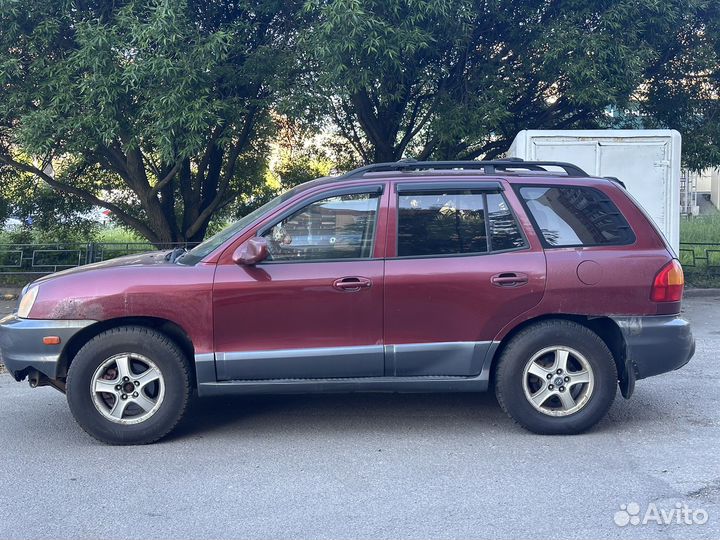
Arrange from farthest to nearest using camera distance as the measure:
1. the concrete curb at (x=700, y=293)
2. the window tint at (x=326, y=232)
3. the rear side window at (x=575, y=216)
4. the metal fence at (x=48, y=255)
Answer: the metal fence at (x=48, y=255) → the concrete curb at (x=700, y=293) → the rear side window at (x=575, y=216) → the window tint at (x=326, y=232)

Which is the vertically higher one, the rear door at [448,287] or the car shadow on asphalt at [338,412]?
the rear door at [448,287]

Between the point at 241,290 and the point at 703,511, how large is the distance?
306cm

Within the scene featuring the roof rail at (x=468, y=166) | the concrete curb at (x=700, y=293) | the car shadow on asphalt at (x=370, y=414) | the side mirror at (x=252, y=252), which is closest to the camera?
the side mirror at (x=252, y=252)

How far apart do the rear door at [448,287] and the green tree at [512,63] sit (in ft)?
16.4

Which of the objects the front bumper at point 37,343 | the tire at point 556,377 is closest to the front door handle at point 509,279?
the tire at point 556,377

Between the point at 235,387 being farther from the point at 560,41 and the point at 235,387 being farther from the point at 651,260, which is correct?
the point at 560,41

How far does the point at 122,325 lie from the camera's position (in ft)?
17.7

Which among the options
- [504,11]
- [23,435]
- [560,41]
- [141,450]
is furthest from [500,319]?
[504,11]

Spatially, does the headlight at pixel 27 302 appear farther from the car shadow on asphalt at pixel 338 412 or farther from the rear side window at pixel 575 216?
the rear side window at pixel 575 216

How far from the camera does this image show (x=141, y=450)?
17.5 feet

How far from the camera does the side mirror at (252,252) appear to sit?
5.22 metres

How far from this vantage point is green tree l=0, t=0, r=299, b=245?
10336 mm

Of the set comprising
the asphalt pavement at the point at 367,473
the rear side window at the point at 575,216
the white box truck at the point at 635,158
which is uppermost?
the white box truck at the point at 635,158

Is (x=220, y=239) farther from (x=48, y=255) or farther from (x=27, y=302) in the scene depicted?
(x=48, y=255)
